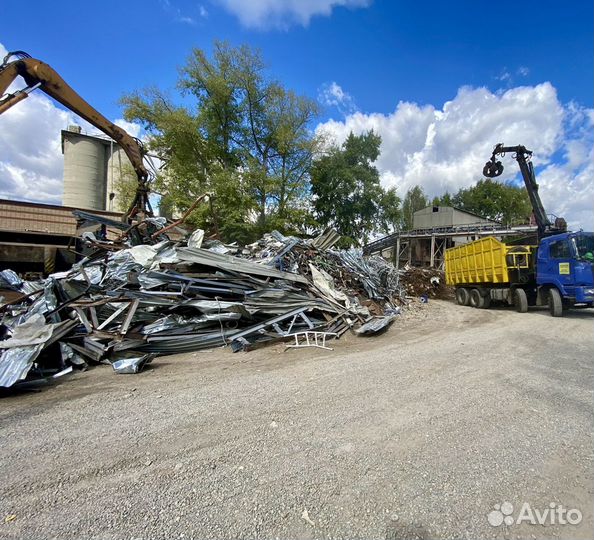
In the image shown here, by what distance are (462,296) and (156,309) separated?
41.4 feet

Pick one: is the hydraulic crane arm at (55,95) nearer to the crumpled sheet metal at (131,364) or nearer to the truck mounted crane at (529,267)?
the crumpled sheet metal at (131,364)

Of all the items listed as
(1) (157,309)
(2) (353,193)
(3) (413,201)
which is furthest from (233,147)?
(3) (413,201)

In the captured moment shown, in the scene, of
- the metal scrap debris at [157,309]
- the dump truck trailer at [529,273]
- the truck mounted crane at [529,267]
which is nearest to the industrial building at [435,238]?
the truck mounted crane at [529,267]

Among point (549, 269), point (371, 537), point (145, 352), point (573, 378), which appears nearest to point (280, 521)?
point (371, 537)

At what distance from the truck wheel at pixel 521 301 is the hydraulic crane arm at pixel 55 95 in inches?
498

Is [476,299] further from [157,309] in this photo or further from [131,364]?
[131,364]

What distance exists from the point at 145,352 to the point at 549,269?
37.6 ft

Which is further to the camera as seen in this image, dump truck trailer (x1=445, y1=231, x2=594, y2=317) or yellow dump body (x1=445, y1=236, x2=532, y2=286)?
yellow dump body (x1=445, y1=236, x2=532, y2=286)

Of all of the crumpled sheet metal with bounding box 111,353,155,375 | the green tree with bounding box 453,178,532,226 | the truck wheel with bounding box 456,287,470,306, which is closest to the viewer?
the crumpled sheet metal with bounding box 111,353,155,375

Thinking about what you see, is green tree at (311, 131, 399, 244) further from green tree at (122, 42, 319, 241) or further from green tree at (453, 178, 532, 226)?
green tree at (453, 178, 532, 226)

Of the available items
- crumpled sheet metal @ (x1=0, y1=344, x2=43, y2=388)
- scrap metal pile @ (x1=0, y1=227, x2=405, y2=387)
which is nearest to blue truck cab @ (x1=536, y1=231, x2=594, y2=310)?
scrap metal pile @ (x1=0, y1=227, x2=405, y2=387)

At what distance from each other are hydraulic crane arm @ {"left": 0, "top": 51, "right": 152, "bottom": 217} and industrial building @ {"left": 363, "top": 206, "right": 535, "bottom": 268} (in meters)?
22.1

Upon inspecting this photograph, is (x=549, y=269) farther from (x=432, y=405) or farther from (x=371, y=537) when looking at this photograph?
(x=371, y=537)

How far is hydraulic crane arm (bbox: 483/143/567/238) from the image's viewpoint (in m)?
11.4
